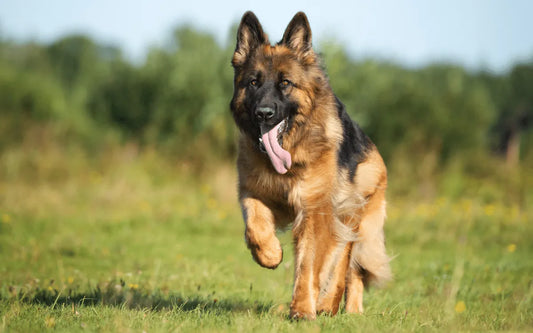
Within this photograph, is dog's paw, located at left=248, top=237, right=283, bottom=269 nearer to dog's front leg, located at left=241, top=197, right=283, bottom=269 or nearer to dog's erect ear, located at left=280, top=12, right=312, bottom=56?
dog's front leg, located at left=241, top=197, right=283, bottom=269

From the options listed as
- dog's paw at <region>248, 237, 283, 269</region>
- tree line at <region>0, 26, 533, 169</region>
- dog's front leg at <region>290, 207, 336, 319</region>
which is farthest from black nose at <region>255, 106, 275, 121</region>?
tree line at <region>0, 26, 533, 169</region>

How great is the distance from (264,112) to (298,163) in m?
0.50

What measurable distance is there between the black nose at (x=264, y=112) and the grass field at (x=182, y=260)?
1.11m

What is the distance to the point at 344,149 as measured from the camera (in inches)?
176

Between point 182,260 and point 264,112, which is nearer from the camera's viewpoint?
point 264,112

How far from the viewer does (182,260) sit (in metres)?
7.14

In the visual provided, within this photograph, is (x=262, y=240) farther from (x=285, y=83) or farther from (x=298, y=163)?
(x=285, y=83)

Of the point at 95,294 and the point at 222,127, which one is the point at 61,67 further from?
the point at 95,294

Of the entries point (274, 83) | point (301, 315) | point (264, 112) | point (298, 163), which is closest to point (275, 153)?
point (298, 163)

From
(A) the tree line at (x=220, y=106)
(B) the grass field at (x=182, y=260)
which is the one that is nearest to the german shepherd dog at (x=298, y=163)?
(B) the grass field at (x=182, y=260)

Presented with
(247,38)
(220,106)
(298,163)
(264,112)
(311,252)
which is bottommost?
(311,252)

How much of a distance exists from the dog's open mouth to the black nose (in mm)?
130

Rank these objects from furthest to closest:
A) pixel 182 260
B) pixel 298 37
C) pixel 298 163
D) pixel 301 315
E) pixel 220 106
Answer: pixel 220 106 < pixel 182 260 < pixel 298 37 < pixel 298 163 < pixel 301 315

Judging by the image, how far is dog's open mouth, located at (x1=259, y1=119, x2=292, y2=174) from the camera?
4.08m
